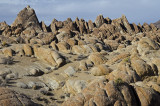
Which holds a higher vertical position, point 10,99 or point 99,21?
point 99,21

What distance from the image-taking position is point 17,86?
30438 millimetres

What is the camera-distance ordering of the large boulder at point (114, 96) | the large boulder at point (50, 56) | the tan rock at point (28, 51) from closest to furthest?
the large boulder at point (114, 96), the large boulder at point (50, 56), the tan rock at point (28, 51)

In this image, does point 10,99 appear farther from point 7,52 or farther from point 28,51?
point 28,51

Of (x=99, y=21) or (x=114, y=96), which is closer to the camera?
(x=114, y=96)

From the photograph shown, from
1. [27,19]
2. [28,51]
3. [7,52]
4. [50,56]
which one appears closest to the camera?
[50,56]

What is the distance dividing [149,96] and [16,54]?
3870 centimetres

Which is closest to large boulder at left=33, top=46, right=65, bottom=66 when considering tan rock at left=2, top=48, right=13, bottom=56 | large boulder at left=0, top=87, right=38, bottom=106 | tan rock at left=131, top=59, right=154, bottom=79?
tan rock at left=2, top=48, right=13, bottom=56

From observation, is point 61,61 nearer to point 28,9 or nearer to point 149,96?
point 149,96

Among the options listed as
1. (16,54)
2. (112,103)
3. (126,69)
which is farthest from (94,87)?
(16,54)

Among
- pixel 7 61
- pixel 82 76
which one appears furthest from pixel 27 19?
pixel 82 76

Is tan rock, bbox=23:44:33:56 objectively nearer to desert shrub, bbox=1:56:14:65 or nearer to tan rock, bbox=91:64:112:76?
desert shrub, bbox=1:56:14:65

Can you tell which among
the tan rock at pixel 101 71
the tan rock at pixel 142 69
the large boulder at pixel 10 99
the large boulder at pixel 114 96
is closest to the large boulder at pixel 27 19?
the tan rock at pixel 101 71

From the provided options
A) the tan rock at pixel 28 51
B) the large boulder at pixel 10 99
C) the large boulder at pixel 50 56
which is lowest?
the large boulder at pixel 10 99

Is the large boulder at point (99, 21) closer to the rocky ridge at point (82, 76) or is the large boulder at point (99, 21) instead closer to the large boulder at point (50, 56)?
the rocky ridge at point (82, 76)
